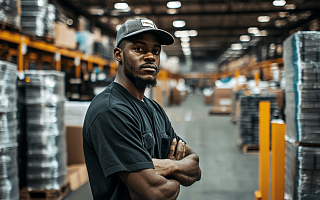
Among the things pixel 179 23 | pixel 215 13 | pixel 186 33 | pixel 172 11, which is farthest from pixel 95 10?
pixel 186 33

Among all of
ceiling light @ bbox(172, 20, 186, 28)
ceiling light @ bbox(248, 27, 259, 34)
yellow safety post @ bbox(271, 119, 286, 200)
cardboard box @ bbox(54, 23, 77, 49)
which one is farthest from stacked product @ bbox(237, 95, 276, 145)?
ceiling light @ bbox(248, 27, 259, 34)

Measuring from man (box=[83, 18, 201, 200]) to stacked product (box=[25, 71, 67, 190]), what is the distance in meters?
2.25

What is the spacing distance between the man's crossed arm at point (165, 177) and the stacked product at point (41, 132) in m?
2.30

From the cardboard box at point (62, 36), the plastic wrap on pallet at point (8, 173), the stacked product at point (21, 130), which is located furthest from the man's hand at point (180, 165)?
the cardboard box at point (62, 36)

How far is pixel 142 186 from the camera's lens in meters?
1.30

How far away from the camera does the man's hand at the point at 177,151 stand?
6.13 feet

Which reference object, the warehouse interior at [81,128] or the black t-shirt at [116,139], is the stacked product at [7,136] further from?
the black t-shirt at [116,139]

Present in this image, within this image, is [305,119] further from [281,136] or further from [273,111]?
[273,111]

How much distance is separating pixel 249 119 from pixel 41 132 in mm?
5274

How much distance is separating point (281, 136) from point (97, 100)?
6.93 ft

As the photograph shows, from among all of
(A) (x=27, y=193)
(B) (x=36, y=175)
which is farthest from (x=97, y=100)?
(A) (x=27, y=193)

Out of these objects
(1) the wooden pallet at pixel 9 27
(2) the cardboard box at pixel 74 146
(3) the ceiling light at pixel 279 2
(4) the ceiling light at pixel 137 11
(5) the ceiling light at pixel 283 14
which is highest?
(4) the ceiling light at pixel 137 11

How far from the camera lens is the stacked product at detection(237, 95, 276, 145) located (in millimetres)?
6656

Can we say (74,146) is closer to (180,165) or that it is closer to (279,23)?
(180,165)
